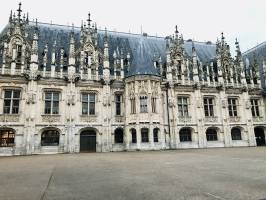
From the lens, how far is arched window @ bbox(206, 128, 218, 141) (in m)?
30.0

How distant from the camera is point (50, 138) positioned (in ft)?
80.2

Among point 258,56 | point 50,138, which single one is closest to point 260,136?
point 258,56

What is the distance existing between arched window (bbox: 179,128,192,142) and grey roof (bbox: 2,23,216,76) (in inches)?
325

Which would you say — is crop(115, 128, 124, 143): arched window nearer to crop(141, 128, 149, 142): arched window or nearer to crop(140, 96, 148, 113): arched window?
crop(141, 128, 149, 142): arched window

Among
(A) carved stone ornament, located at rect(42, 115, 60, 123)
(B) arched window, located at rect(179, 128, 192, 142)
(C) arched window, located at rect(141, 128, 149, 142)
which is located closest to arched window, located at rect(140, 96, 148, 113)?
(C) arched window, located at rect(141, 128, 149, 142)

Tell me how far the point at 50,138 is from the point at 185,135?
Answer: 16.5 m

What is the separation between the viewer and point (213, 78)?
31453 mm

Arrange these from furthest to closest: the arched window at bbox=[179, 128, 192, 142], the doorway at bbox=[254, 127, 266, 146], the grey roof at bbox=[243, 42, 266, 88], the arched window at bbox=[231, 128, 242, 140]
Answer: the grey roof at bbox=[243, 42, 266, 88], the doorway at bbox=[254, 127, 266, 146], the arched window at bbox=[231, 128, 242, 140], the arched window at bbox=[179, 128, 192, 142]

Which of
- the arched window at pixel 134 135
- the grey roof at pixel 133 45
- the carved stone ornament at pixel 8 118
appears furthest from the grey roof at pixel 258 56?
the carved stone ornament at pixel 8 118

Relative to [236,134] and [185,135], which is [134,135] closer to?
[185,135]

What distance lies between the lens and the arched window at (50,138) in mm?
24172

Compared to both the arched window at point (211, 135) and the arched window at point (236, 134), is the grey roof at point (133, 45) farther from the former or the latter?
the arched window at point (236, 134)

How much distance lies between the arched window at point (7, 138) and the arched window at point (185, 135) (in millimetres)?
19432

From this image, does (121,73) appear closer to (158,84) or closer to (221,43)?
(158,84)
